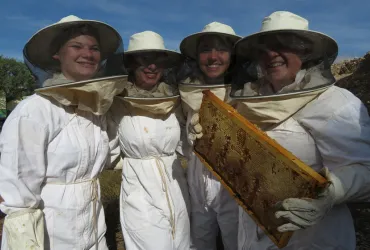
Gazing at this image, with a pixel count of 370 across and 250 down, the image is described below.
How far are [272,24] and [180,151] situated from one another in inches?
63.8

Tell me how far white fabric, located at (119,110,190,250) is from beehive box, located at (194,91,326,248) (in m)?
0.60

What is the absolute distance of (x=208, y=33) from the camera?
114 inches

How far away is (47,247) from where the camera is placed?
2.29m

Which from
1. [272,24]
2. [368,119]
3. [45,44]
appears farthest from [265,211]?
[45,44]

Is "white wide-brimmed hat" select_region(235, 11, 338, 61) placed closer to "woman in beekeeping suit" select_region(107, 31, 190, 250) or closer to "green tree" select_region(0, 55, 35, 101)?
"woman in beekeeping suit" select_region(107, 31, 190, 250)

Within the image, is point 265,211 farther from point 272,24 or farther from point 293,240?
point 272,24

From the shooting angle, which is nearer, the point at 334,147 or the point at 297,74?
the point at 334,147

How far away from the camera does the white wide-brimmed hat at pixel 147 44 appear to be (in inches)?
116

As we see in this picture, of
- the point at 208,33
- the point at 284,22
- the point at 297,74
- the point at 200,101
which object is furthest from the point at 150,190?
the point at 284,22

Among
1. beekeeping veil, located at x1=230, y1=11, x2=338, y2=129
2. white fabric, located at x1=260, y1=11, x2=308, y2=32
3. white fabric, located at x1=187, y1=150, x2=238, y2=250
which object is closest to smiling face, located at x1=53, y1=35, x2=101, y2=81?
beekeeping veil, located at x1=230, y1=11, x2=338, y2=129

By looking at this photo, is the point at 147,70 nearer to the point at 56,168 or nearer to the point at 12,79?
the point at 56,168

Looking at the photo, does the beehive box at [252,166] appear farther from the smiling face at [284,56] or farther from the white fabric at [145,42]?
the white fabric at [145,42]

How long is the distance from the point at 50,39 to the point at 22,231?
1.28 metres

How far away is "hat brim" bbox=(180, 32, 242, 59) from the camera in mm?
2895
